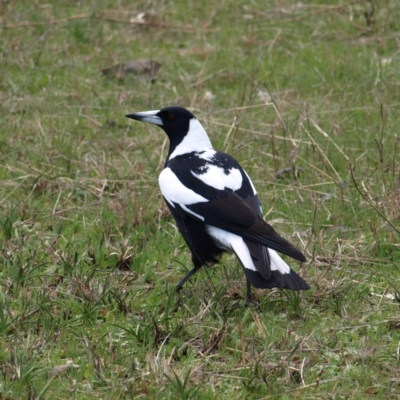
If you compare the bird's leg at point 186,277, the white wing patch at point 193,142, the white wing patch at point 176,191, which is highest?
the white wing patch at point 176,191

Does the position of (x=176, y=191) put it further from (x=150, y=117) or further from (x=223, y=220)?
(x=150, y=117)

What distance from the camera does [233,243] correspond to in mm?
3832

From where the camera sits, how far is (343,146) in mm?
5578

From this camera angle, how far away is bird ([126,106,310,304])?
3656 mm

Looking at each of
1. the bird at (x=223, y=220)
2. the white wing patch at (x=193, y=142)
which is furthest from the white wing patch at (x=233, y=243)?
the white wing patch at (x=193, y=142)

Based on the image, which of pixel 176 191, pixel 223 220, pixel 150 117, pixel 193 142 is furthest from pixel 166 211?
pixel 223 220

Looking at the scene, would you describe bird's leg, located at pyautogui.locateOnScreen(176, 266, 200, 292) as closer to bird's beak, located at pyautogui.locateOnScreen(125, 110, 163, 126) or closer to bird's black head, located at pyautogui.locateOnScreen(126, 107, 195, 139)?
bird's black head, located at pyautogui.locateOnScreen(126, 107, 195, 139)

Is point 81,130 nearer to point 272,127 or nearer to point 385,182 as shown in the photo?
point 272,127

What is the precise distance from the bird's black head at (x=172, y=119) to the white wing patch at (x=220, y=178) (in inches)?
22.4

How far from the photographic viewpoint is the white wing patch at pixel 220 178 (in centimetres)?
407

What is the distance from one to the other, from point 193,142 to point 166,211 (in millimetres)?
427

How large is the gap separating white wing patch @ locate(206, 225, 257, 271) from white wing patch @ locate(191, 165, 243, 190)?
22 cm

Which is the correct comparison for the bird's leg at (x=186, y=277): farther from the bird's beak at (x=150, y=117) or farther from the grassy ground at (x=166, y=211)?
the bird's beak at (x=150, y=117)

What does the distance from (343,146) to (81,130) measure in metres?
1.83
